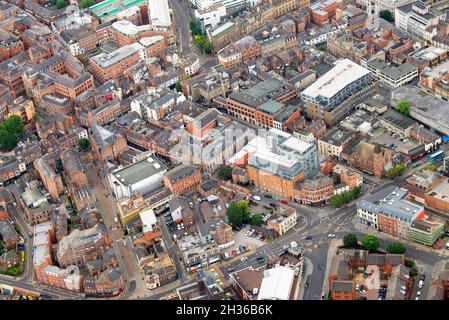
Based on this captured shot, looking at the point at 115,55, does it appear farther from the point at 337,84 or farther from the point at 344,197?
the point at 344,197

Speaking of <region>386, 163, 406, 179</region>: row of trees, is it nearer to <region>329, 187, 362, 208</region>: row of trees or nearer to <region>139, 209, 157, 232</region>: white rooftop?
<region>329, 187, 362, 208</region>: row of trees

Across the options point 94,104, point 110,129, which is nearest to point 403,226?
point 110,129

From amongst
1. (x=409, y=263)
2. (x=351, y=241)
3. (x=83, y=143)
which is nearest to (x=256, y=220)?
(x=351, y=241)

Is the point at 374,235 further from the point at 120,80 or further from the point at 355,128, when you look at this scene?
the point at 120,80

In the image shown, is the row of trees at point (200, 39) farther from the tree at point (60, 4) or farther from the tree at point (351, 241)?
the tree at point (351, 241)

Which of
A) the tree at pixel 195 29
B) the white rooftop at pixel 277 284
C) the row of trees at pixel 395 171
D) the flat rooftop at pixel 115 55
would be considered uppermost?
the flat rooftop at pixel 115 55

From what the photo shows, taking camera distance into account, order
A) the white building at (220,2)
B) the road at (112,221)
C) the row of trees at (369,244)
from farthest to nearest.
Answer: the white building at (220,2)
the road at (112,221)
the row of trees at (369,244)

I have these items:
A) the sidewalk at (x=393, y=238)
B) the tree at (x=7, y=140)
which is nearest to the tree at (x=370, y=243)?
the sidewalk at (x=393, y=238)

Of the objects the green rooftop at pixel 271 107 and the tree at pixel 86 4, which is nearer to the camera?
the green rooftop at pixel 271 107

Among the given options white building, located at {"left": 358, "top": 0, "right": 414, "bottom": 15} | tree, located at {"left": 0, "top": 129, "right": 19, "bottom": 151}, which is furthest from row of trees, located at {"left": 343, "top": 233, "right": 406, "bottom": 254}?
white building, located at {"left": 358, "top": 0, "right": 414, "bottom": 15}
